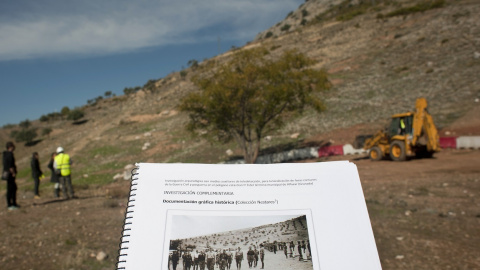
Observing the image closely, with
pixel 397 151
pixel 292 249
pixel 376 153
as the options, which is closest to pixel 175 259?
pixel 292 249

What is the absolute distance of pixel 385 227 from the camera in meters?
6.07

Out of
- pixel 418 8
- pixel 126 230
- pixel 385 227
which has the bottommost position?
pixel 126 230

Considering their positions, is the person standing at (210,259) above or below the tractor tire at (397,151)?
below

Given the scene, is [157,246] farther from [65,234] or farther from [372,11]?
[372,11]

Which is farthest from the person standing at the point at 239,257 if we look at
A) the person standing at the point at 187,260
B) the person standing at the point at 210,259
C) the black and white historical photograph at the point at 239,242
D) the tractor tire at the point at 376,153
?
the tractor tire at the point at 376,153

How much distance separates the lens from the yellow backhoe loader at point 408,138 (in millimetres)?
13422

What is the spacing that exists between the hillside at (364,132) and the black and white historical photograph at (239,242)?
3601mm

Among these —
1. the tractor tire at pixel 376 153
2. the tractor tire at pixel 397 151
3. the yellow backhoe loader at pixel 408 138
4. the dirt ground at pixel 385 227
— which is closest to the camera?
the dirt ground at pixel 385 227

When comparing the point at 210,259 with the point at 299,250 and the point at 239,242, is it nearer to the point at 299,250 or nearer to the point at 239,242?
the point at 239,242

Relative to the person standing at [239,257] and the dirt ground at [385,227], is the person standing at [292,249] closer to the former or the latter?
the person standing at [239,257]

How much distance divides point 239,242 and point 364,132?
19674 millimetres

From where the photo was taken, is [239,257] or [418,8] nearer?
[239,257]

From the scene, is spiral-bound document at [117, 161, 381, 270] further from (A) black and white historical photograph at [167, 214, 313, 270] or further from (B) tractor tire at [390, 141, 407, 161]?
(B) tractor tire at [390, 141, 407, 161]

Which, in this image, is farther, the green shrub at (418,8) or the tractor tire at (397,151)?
the green shrub at (418,8)
